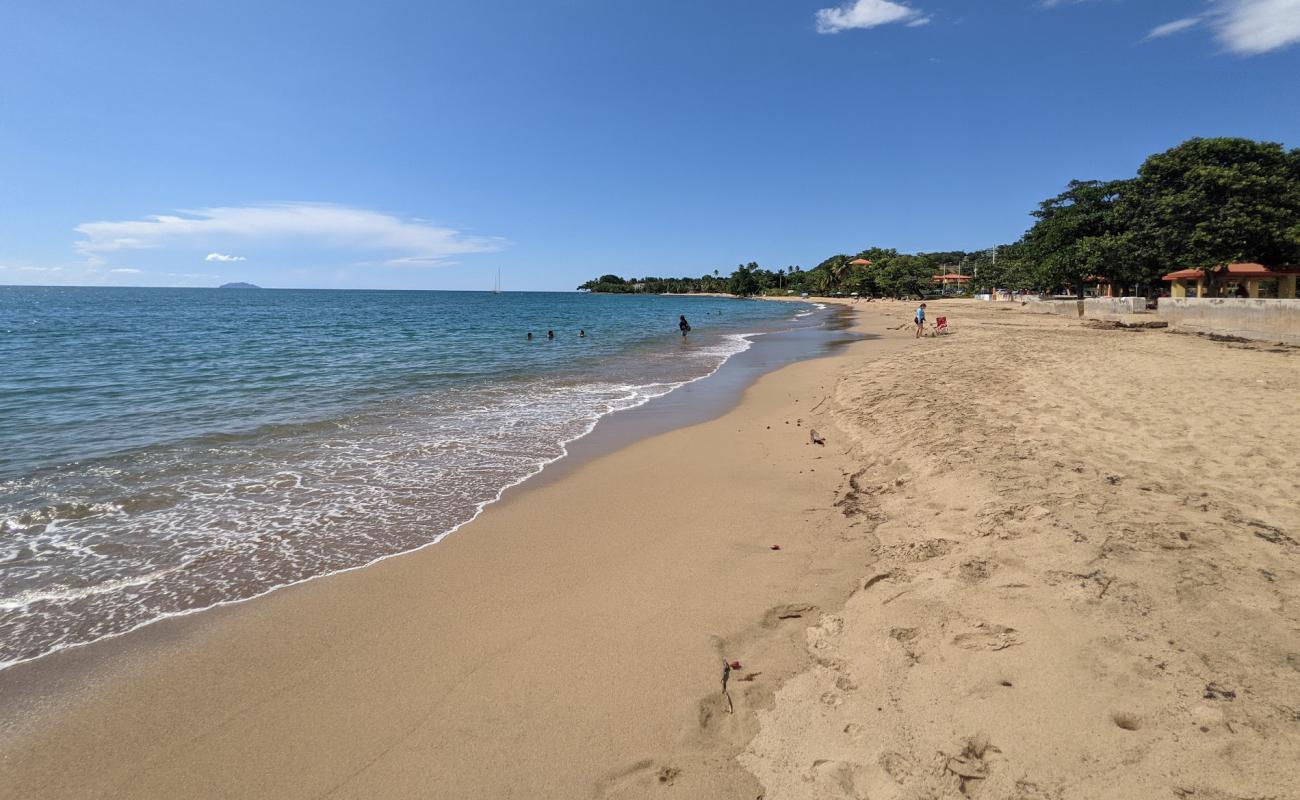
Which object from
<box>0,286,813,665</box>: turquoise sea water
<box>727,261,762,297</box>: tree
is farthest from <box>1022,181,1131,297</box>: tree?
<box>727,261,762,297</box>: tree

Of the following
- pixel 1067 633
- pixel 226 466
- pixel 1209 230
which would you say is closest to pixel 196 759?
pixel 1067 633

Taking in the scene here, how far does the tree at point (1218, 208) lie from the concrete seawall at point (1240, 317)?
29.6 ft

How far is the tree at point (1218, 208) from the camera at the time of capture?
2767cm

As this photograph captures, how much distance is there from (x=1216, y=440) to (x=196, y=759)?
9812 millimetres

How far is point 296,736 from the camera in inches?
125

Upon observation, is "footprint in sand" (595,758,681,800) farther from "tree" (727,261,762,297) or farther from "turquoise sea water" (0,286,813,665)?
"tree" (727,261,762,297)

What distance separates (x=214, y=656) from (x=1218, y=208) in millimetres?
41678

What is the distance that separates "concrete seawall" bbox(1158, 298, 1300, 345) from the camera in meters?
16.6

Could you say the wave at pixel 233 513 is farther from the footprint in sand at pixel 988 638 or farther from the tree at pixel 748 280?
the tree at pixel 748 280

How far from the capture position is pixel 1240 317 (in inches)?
734

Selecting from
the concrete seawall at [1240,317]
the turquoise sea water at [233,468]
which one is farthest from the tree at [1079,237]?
the turquoise sea water at [233,468]

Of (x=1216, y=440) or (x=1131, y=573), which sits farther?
(x=1216, y=440)

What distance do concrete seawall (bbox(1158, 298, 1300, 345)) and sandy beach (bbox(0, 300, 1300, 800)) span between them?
51.6 ft

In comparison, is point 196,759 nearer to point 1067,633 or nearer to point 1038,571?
point 1067,633
